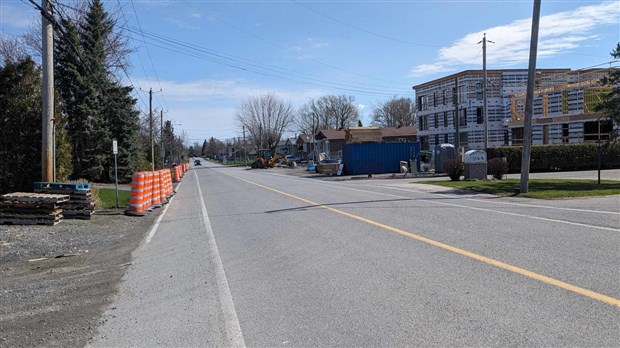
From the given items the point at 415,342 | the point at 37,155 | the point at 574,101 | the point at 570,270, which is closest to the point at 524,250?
the point at 570,270

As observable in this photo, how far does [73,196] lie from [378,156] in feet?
107

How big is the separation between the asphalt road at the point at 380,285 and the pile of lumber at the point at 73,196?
4.38 meters

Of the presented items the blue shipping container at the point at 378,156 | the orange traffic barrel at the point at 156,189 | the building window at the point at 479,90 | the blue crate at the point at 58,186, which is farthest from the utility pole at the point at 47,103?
the building window at the point at 479,90

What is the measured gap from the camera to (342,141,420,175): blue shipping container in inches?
1745

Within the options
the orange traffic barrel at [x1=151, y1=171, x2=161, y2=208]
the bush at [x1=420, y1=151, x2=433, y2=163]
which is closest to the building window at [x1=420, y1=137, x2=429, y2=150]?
the bush at [x1=420, y1=151, x2=433, y2=163]

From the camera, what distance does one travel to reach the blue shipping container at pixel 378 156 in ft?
145

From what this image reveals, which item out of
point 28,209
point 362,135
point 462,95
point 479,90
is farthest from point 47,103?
point 462,95

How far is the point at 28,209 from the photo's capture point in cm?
1326

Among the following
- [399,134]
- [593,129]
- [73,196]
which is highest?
[399,134]

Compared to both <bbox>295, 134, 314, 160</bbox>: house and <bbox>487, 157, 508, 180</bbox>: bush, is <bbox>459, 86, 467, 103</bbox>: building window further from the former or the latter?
<bbox>295, 134, 314, 160</bbox>: house

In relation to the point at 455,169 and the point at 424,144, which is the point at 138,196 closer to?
the point at 455,169

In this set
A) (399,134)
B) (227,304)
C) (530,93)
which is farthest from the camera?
(399,134)

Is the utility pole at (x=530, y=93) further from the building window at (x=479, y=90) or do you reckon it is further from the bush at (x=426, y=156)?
the building window at (x=479, y=90)

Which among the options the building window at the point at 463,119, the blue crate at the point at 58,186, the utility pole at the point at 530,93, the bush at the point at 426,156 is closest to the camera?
the blue crate at the point at 58,186
